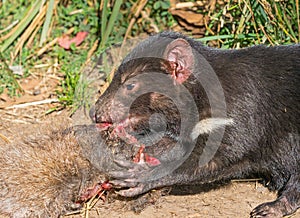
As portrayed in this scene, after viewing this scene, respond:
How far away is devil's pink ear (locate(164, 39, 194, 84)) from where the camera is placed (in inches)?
173

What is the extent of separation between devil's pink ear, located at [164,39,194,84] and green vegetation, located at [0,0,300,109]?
1.43 metres

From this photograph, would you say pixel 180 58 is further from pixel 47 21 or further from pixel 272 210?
pixel 47 21

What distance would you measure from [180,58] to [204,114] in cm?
39

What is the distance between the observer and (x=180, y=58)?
175 inches

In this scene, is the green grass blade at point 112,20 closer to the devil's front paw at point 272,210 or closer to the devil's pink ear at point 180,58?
the devil's pink ear at point 180,58

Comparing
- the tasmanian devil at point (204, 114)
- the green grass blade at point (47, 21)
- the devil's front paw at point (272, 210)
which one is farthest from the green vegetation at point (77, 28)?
the devil's front paw at point (272, 210)

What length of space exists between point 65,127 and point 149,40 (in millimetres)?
838

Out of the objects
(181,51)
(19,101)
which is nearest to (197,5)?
(19,101)

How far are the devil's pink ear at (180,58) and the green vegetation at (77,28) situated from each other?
1435 mm

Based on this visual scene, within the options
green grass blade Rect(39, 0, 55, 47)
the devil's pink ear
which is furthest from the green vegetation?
the devil's pink ear

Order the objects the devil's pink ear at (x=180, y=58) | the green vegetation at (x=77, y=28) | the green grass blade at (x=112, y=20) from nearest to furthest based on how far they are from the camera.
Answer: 1. the devil's pink ear at (x=180, y=58)
2. the green vegetation at (x=77, y=28)
3. the green grass blade at (x=112, y=20)

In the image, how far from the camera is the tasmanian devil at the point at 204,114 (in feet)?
14.6

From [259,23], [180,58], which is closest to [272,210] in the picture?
[180,58]

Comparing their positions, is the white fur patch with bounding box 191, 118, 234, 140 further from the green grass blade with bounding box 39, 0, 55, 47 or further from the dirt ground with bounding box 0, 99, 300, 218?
the green grass blade with bounding box 39, 0, 55, 47
